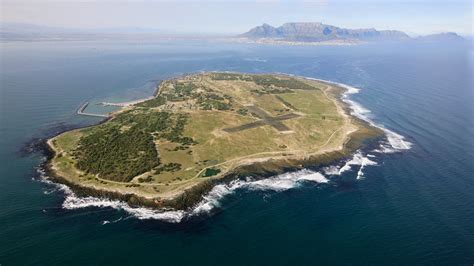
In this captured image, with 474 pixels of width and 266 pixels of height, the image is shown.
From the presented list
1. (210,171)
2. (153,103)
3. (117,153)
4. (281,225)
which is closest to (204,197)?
(210,171)

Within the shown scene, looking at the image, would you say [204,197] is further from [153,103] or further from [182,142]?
[153,103]

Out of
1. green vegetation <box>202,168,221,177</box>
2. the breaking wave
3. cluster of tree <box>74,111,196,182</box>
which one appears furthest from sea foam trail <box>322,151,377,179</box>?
cluster of tree <box>74,111,196,182</box>

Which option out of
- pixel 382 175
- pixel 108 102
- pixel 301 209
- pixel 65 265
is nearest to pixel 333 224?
pixel 301 209

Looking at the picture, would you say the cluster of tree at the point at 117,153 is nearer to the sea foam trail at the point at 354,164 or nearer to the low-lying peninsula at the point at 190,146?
the low-lying peninsula at the point at 190,146

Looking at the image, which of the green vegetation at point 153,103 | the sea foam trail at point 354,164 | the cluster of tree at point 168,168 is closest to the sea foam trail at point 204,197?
the sea foam trail at point 354,164

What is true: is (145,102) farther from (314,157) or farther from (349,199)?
(349,199)

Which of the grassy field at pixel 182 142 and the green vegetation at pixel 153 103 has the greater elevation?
the green vegetation at pixel 153 103

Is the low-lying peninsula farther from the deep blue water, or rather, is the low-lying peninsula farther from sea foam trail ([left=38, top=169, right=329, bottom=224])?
the deep blue water
